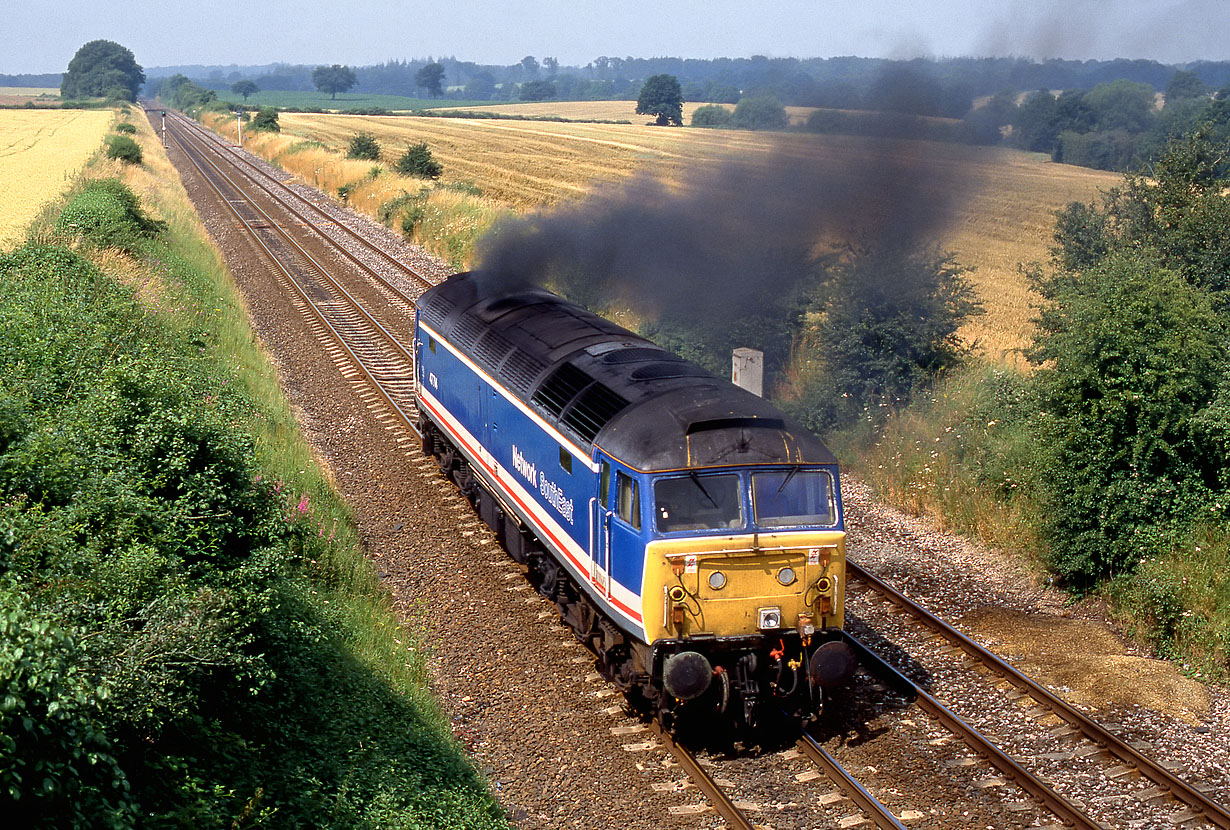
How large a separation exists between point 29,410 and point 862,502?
38.9ft

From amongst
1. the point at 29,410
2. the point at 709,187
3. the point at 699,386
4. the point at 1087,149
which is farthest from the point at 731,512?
the point at 1087,149

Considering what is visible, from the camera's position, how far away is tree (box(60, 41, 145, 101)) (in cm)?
17338

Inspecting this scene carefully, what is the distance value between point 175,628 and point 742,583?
492 centimetres

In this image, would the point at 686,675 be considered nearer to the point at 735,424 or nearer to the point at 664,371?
the point at 735,424

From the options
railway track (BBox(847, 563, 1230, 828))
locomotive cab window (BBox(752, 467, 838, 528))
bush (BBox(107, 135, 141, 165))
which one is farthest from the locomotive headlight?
bush (BBox(107, 135, 141, 165))

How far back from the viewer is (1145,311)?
42.9ft

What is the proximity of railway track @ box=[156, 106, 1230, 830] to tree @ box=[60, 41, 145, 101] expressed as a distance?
125m

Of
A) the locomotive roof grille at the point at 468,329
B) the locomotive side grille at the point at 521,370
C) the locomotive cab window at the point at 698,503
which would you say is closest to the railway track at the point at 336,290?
the locomotive roof grille at the point at 468,329

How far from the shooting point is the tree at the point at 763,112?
18.5 meters

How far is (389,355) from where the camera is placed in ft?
80.7

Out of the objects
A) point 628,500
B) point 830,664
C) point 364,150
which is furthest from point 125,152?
point 830,664

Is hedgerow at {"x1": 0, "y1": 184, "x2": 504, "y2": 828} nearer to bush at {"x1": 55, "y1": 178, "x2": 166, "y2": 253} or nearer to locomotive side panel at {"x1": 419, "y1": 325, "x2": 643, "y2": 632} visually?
locomotive side panel at {"x1": 419, "y1": 325, "x2": 643, "y2": 632}

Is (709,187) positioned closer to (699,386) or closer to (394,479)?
(394,479)

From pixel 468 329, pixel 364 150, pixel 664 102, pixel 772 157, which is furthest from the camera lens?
pixel 664 102
